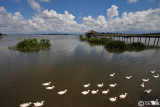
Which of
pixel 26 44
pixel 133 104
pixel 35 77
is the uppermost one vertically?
pixel 26 44

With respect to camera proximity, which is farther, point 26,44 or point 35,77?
point 26,44

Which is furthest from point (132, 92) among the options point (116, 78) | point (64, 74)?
point (64, 74)

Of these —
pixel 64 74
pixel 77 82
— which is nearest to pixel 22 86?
pixel 64 74

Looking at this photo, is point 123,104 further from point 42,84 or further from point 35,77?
point 35,77

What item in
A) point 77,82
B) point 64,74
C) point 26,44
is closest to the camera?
point 77,82

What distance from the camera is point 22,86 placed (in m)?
10.4

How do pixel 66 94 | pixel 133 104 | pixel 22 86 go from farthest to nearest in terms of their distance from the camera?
pixel 22 86, pixel 66 94, pixel 133 104

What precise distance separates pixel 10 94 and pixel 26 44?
2880 centimetres

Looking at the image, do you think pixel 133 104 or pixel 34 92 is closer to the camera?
pixel 133 104

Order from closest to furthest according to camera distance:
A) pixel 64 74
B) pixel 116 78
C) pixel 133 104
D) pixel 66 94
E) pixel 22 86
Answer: pixel 133 104 → pixel 66 94 → pixel 22 86 → pixel 116 78 → pixel 64 74

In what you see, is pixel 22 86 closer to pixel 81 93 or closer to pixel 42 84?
pixel 42 84

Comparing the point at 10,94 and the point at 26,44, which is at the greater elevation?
the point at 26,44

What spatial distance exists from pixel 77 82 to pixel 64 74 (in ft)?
9.41

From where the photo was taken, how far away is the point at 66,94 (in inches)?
360
